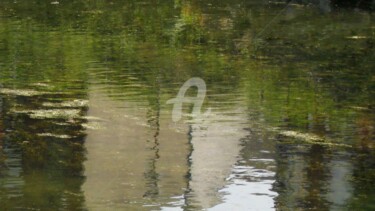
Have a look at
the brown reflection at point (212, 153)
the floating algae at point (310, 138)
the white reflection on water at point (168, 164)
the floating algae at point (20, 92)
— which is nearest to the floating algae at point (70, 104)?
the white reflection on water at point (168, 164)

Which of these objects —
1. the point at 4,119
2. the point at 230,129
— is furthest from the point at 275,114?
the point at 4,119

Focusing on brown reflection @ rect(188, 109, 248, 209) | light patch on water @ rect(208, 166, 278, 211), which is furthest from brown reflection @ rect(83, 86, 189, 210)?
light patch on water @ rect(208, 166, 278, 211)

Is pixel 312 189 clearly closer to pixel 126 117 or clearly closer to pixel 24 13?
pixel 126 117

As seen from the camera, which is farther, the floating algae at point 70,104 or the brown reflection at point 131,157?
the floating algae at point 70,104

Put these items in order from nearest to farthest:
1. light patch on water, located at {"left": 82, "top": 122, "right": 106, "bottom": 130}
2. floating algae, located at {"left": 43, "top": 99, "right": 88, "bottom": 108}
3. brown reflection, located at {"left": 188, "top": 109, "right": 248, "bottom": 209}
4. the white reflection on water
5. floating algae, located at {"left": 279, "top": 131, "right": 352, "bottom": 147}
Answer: the white reflection on water → brown reflection, located at {"left": 188, "top": 109, "right": 248, "bottom": 209} → floating algae, located at {"left": 279, "top": 131, "right": 352, "bottom": 147} → light patch on water, located at {"left": 82, "top": 122, "right": 106, "bottom": 130} → floating algae, located at {"left": 43, "top": 99, "right": 88, "bottom": 108}

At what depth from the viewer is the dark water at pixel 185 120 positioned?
720 cm

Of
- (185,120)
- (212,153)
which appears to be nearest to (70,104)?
(185,120)

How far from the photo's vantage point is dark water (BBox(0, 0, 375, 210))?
23.6ft

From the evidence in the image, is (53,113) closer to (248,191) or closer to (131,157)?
(131,157)

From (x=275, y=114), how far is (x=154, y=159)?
2.30m

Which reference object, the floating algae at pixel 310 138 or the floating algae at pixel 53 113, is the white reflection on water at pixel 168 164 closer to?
the floating algae at pixel 53 113

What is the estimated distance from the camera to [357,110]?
1033 cm

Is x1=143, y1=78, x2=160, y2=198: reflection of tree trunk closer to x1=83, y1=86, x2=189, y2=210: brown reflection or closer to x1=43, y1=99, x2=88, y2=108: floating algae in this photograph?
x1=83, y1=86, x2=189, y2=210: brown reflection

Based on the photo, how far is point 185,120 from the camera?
9.73 metres
